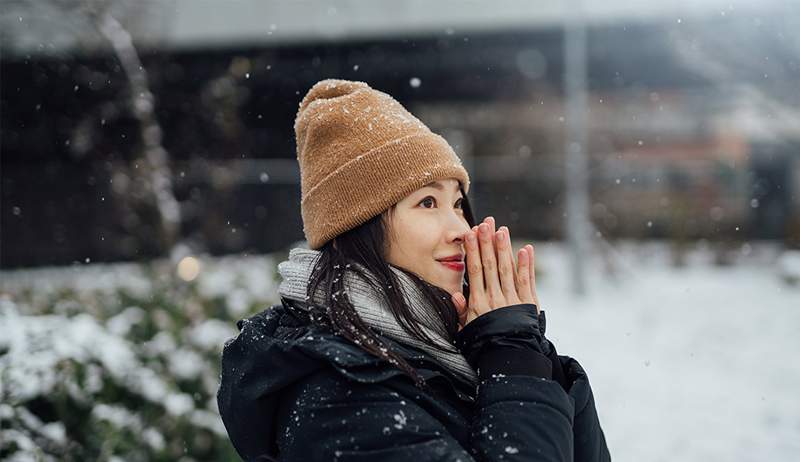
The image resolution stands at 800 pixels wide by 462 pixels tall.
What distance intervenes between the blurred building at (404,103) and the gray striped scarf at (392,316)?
372 cm

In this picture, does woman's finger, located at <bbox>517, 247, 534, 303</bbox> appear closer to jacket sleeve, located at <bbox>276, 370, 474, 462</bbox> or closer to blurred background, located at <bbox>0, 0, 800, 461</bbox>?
jacket sleeve, located at <bbox>276, 370, 474, 462</bbox>

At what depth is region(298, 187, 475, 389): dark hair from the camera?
4.48 ft

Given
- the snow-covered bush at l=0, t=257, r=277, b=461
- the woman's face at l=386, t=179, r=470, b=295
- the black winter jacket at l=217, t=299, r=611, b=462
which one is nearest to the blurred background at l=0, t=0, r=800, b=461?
the snow-covered bush at l=0, t=257, r=277, b=461

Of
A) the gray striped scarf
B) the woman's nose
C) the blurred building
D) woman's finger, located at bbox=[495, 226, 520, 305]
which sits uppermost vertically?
the blurred building

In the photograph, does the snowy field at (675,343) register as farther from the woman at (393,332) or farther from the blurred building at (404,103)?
the woman at (393,332)

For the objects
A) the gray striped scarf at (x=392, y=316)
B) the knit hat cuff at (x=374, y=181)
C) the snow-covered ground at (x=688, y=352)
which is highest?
the knit hat cuff at (x=374, y=181)

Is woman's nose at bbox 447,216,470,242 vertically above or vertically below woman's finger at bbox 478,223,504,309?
above

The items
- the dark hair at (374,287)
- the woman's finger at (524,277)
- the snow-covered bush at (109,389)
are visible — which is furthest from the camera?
the snow-covered bush at (109,389)

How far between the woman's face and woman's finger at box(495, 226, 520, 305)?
0.10 m

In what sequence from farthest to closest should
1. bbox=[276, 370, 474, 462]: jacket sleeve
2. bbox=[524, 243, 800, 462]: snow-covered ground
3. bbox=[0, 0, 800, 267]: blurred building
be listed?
bbox=[0, 0, 800, 267]: blurred building, bbox=[524, 243, 800, 462]: snow-covered ground, bbox=[276, 370, 474, 462]: jacket sleeve

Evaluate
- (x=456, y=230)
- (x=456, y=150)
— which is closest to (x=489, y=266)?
(x=456, y=230)

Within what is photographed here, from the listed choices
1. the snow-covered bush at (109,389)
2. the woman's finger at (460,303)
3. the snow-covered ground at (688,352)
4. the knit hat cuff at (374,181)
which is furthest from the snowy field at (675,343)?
the knit hat cuff at (374,181)

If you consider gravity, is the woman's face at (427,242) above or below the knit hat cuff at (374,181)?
below

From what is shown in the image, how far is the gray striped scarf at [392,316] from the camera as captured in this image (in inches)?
55.9
